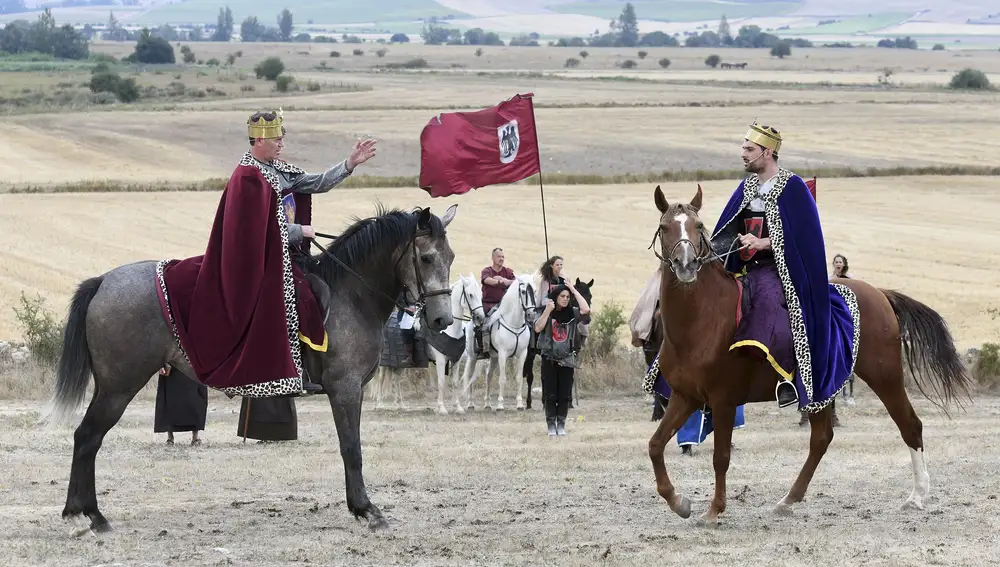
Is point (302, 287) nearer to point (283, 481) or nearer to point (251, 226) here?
point (251, 226)

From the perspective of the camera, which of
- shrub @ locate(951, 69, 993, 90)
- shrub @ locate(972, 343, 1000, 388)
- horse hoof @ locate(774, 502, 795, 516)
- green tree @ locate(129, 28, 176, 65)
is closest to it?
horse hoof @ locate(774, 502, 795, 516)

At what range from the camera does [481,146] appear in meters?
17.4

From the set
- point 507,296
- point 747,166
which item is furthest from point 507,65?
point 747,166

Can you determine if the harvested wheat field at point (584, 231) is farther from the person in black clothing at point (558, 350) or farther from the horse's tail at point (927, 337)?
the horse's tail at point (927, 337)

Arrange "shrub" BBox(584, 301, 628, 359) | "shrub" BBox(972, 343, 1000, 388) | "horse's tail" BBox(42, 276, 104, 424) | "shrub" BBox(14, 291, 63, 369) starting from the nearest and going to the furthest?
"horse's tail" BBox(42, 276, 104, 424), "shrub" BBox(14, 291, 63, 369), "shrub" BBox(972, 343, 1000, 388), "shrub" BBox(584, 301, 628, 359)

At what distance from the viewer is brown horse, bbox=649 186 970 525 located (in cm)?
984

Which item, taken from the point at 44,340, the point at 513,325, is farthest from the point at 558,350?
the point at 44,340

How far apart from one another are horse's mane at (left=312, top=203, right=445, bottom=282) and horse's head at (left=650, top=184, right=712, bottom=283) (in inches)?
67.3

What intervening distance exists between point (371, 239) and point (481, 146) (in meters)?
7.25

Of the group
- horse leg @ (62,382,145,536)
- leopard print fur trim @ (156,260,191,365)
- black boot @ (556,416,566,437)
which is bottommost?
black boot @ (556,416,566,437)

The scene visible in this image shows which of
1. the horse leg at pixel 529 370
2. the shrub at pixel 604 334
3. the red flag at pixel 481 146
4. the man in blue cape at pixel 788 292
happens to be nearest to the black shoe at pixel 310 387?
the man in blue cape at pixel 788 292

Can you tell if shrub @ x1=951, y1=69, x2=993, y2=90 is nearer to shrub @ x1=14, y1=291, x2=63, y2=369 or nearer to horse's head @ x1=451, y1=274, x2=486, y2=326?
horse's head @ x1=451, y1=274, x2=486, y2=326

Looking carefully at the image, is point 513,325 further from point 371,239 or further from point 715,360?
point 715,360

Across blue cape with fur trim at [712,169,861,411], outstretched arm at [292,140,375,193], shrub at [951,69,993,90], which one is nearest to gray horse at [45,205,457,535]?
outstretched arm at [292,140,375,193]
